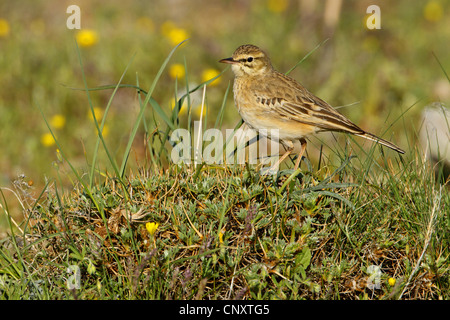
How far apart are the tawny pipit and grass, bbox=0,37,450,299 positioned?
1.02 m

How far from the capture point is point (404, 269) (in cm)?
376

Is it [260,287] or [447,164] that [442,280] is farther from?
[447,164]

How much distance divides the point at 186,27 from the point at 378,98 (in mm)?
4410

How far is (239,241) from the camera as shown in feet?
12.1

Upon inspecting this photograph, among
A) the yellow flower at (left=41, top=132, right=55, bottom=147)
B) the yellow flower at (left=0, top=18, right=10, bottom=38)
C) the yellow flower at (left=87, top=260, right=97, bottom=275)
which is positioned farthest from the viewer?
the yellow flower at (left=0, top=18, right=10, bottom=38)

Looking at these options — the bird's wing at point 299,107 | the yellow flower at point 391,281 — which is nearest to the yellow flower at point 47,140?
the bird's wing at point 299,107

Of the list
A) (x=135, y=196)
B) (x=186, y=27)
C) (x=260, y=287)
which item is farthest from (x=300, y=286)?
(x=186, y=27)

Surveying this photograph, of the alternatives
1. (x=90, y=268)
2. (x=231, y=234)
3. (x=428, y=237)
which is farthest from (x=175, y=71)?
(x=428, y=237)

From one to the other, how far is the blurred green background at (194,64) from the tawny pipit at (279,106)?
2.13 m

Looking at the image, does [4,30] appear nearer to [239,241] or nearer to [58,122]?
[58,122]

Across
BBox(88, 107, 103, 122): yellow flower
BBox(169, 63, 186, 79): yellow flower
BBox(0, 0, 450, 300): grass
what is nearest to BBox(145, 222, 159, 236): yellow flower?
BBox(0, 0, 450, 300): grass

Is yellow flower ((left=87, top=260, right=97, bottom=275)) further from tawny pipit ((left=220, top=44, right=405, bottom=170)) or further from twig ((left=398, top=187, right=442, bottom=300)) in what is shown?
tawny pipit ((left=220, top=44, right=405, bottom=170))

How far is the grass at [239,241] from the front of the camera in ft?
11.7

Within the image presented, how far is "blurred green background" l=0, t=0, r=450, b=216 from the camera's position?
8.43 metres
